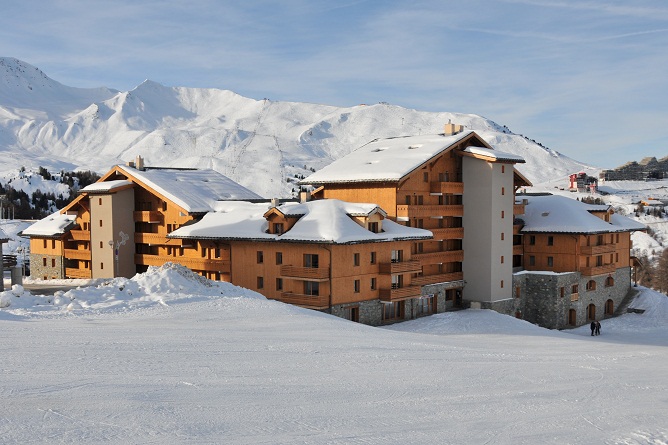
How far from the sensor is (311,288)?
39656 mm

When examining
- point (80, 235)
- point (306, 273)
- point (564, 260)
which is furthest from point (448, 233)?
point (80, 235)

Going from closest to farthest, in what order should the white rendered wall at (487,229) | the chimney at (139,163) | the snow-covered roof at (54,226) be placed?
the white rendered wall at (487,229)
the chimney at (139,163)
the snow-covered roof at (54,226)

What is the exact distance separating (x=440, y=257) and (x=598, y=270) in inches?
597

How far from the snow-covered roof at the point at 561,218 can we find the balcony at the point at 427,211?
7854 millimetres

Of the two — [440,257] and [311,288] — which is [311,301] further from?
[440,257]

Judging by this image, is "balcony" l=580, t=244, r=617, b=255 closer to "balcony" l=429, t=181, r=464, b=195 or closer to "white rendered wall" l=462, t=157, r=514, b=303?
"white rendered wall" l=462, t=157, r=514, b=303

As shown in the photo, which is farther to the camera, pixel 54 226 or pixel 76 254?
pixel 54 226

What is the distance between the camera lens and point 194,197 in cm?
4959

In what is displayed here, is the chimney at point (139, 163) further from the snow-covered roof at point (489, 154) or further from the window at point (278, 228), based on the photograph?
the snow-covered roof at point (489, 154)

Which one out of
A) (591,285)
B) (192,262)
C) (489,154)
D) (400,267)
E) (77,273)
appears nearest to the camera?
(400,267)

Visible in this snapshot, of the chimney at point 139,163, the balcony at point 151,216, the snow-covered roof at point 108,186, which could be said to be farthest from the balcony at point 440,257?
the chimney at point 139,163

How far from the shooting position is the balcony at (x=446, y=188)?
4712 centimetres

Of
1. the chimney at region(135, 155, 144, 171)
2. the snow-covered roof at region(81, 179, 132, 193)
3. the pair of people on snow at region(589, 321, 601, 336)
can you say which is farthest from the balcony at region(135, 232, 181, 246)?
the pair of people on snow at region(589, 321, 601, 336)

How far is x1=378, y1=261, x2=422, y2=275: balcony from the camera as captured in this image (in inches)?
1613
